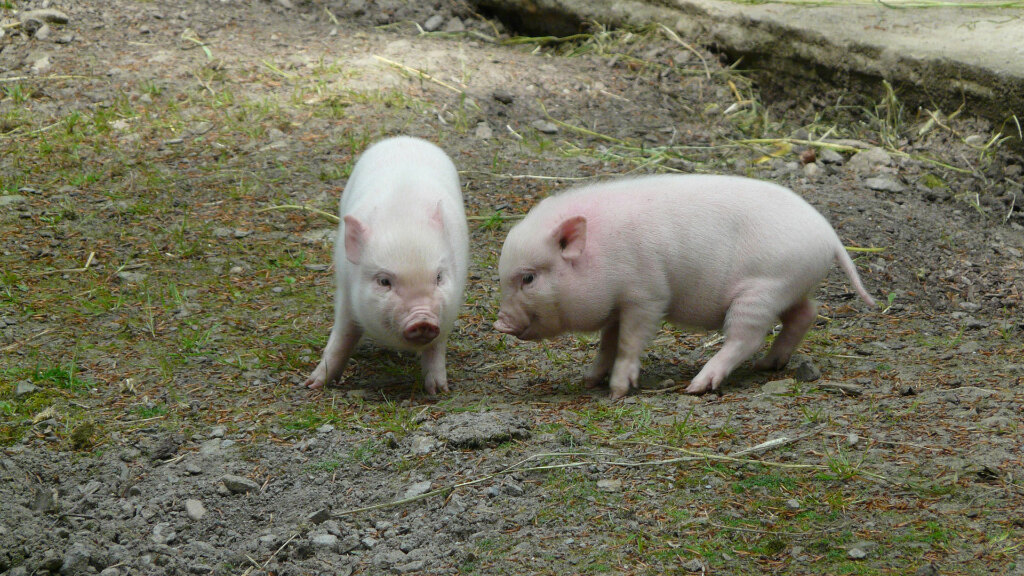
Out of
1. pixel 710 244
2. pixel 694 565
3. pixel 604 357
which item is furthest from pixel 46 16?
pixel 694 565

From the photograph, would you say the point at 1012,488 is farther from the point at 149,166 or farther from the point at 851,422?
the point at 149,166

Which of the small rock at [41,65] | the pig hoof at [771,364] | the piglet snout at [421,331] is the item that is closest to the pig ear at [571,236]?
the piglet snout at [421,331]

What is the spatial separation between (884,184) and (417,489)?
4591 millimetres

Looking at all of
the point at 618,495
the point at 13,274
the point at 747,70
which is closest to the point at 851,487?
the point at 618,495

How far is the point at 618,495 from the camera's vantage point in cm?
347

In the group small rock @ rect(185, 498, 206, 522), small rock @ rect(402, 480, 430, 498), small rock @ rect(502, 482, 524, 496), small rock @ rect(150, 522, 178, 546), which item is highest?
small rock @ rect(502, 482, 524, 496)

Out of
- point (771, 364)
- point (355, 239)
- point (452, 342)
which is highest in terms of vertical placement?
point (355, 239)

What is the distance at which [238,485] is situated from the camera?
12.3ft

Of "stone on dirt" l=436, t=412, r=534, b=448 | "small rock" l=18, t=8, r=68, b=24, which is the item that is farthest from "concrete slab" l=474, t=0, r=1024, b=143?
"stone on dirt" l=436, t=412, r=534, b=448

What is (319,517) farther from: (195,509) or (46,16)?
(46,16)

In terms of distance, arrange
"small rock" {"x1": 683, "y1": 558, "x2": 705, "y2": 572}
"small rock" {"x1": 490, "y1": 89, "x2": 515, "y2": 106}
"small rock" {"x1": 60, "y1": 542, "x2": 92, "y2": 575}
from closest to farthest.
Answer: "small rock" {"x1": 683, "y1": 558, "x2": 705, "y2": 572}
"small rock" {"x1": 60, "y1": 542, "x2": 92, "y2": 575}
"small rock" {"x1": 490, "y1": 89, "x2": 515, "y2": 106}

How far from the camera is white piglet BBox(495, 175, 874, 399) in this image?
15.0 ft

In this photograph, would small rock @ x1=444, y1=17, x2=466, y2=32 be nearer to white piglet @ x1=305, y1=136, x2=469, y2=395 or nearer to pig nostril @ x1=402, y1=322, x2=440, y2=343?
white piglet @ x1=305, y1=136, x2=469, y2=395

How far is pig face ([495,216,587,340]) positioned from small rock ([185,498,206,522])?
1.56 metres
